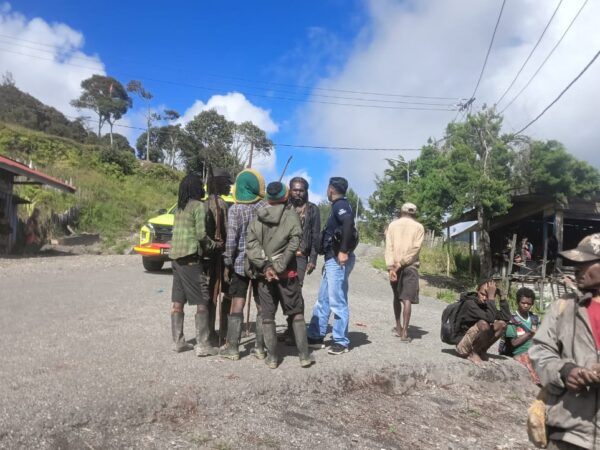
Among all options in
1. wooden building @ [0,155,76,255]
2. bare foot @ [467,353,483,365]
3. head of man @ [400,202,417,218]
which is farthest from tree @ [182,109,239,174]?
bare foot @ [467,353,483,365]

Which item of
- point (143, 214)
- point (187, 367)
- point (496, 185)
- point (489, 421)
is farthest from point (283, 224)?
point (143, 214)

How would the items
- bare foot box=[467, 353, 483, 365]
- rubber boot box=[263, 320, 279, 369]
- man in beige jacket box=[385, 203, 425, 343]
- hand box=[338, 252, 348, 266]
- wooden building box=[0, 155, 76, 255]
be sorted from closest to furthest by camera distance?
rubber boot box=[263, 320, 279, 369]
hand box=[338, 252, 348, 266]
bare foot box=[467, 353, 483, 365]
man in beige jacket box=[385, 203, 425, 343]
wooden building box=[0, 155, 76, 255]

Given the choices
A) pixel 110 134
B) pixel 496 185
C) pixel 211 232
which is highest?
pixel 110 134

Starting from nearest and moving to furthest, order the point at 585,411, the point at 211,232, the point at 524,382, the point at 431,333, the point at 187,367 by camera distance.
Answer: the point at 585,411 → the point at 187,367 → the point at 211,232 → the point at 524,382 → the point at 431,333

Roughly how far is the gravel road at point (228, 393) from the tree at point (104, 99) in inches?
1887

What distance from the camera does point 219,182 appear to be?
502 centimetres

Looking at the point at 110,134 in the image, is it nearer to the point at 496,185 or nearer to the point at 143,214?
the point at 143,214

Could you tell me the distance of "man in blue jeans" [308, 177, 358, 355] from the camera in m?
5.19

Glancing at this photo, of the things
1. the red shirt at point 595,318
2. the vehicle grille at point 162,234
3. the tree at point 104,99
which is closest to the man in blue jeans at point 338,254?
the red shirt at point 595,318

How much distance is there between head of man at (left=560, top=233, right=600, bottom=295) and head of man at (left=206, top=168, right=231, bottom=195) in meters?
3.46

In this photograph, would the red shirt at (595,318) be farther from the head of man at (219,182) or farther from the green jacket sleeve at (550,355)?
the head of man at (219,182)

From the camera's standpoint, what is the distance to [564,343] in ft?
7.58

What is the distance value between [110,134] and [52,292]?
44667mm

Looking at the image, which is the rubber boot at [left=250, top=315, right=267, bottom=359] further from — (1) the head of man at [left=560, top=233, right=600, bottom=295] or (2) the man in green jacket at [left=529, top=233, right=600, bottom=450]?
(1) the head of man at [left=560, top=233, right=600, bottom=295]
